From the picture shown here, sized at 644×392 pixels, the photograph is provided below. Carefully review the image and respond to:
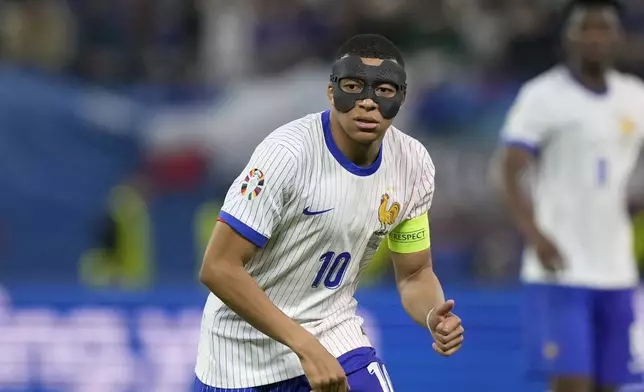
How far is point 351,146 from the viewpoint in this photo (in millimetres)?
4484

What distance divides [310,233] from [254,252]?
0.24 m

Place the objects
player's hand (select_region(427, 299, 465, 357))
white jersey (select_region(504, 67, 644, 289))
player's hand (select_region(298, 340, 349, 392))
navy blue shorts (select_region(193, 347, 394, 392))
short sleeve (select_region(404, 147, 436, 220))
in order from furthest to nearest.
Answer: white jersey (select_region(504, 67, 644, 289))
short sleeve (select_region(404, 147, 436, 220))
navy blue shorts (select_region(193, 347, 394, 392))
player's hand (select_region(427, 299, 465, 357))
player's hand (select_region(298, 340, 349, 392))

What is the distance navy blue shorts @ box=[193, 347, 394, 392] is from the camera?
178 inches

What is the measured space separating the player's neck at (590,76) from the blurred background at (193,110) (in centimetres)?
282

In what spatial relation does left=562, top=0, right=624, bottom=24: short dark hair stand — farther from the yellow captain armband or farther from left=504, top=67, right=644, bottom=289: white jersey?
the yellow captain armband

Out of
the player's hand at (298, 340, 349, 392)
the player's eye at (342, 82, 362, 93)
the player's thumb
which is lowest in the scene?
the player's hand at (298, 340, 349, 392)

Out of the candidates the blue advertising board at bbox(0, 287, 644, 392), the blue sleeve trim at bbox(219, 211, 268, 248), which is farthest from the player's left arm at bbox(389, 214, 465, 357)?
the blue advertising board at bbox(0, 287, 644, 392)

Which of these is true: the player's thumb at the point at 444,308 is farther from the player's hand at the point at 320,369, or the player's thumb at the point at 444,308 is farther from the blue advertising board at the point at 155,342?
the blue advertising board at the point at 155,342

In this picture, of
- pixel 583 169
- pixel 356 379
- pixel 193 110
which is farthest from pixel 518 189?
pixel 193 110

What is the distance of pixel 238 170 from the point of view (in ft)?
40.7

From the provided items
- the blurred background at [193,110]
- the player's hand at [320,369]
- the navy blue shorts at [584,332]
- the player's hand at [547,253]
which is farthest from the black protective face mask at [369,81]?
the blurred background at [193,110]

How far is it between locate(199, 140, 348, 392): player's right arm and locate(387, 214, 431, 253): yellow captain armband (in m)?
0.66

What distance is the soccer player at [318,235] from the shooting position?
422 cm

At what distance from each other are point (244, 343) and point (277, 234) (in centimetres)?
43
